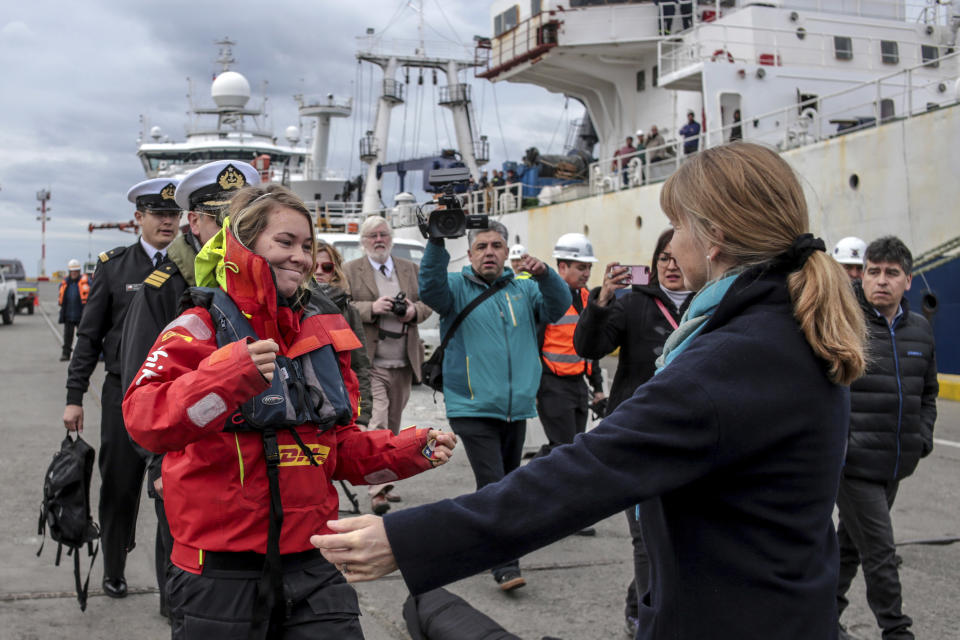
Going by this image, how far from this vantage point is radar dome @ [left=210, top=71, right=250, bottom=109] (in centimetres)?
4484

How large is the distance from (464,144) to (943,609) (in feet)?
120

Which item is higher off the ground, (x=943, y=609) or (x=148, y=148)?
(x=148, y=148)

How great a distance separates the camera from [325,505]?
2.57 meters

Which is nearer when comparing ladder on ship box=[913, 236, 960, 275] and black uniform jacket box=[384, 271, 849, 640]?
black uniform jacket box=[384, 271, 849, 640]

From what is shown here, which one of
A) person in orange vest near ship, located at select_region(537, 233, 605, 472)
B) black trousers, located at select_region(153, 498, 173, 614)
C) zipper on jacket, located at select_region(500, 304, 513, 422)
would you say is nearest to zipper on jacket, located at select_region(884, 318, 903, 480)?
zipper on jacket, located at select_region(500, 304, 513, 422)

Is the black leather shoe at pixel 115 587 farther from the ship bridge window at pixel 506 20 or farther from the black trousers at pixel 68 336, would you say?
the ship bridge window at pixel 506 20

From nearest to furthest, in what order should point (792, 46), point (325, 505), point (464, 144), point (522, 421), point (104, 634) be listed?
point (325, 505)
point (104, 634)
point (522, 421)
point (792, 46)
point (464, 144)

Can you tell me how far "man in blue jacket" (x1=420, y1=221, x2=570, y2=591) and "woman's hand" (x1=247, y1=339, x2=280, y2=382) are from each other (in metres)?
2.85

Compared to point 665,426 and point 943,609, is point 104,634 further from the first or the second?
point 943,609

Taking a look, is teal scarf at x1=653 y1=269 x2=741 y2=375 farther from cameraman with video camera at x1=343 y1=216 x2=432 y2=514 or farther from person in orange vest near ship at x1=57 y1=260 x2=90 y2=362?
person in orange vest near ship at x1=57 y1=260 x2=90 y2=362

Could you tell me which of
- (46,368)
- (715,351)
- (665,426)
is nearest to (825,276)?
(715,351)

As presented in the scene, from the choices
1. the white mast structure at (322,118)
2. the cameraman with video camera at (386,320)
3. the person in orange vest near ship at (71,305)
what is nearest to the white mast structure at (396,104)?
the white mast structure at (322,118)

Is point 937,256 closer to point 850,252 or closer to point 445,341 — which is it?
point 850,252

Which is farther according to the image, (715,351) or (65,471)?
(65,471)
